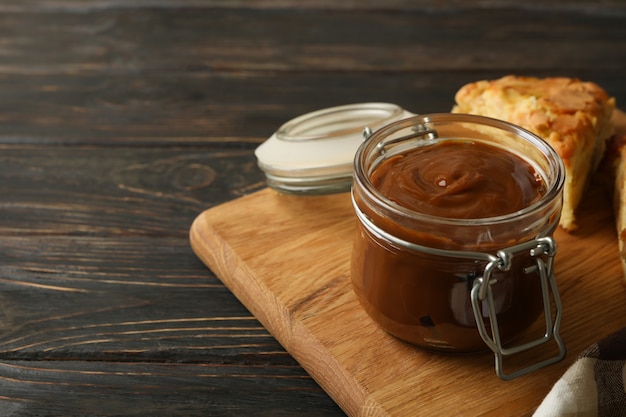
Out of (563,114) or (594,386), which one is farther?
(563,114)

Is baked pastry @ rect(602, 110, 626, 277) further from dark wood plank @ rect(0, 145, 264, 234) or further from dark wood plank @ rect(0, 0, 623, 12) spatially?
dark wood plank @ rect(0, 0, 623, 12)

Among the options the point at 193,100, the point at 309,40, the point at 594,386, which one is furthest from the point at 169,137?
the point at 594,386

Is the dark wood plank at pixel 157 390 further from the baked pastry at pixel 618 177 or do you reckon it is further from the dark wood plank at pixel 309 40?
the dark wood plank at pixel 309 40

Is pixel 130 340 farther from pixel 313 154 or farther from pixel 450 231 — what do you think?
pixel 450 231

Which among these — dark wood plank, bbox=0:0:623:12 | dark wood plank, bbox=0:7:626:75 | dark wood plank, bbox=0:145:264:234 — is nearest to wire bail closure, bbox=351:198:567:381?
dark wood plank, bbox=0:145:264:234

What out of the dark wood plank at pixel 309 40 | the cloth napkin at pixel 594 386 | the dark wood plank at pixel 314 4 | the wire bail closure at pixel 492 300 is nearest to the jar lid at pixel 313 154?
the wire bail closure at pixel 492 300

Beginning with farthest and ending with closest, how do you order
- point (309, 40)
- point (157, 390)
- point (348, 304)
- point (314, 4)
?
1. point (314, 4)
2. point (309, 40)
3. point (348, 304)
4. point (157, 390)
